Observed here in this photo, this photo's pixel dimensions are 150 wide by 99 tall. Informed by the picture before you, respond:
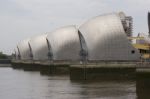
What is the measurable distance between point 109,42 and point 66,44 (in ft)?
68.0

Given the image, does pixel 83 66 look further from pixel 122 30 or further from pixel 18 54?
pixel 18 54

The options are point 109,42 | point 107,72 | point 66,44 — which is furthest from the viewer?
point 66,44

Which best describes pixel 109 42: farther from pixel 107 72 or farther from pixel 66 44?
pixel 66 44

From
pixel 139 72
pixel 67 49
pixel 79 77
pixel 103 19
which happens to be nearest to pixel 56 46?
pixel 67 49

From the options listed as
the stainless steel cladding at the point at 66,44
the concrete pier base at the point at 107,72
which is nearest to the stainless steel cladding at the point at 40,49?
the stainless steel cladding at the point at 66,44

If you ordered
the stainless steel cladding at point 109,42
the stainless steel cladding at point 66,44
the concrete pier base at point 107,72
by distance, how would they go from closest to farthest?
the concrete pier base at point 107,72
the stainless steel cladding at point 109,42
the stainless steel cladding at point 66,44

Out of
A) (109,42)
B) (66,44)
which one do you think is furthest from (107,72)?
(66,44)

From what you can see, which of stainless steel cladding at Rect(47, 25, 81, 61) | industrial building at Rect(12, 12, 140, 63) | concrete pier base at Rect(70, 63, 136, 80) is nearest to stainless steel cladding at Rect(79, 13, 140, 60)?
industrial building at Rect(12, 12, 140, 63)

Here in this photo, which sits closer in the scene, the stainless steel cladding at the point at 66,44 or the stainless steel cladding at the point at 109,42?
the stainless steel cladding at the point at 109,42

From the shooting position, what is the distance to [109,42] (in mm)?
61344

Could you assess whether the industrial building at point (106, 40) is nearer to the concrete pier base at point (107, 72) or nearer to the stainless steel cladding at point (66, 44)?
the stainless steel cladding at point (66, 44)

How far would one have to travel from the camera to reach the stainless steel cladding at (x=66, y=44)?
259 feet

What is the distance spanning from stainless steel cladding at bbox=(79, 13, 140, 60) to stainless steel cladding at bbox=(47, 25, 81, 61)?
567 inches

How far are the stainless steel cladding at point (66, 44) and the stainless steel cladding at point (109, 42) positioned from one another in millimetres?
14411
